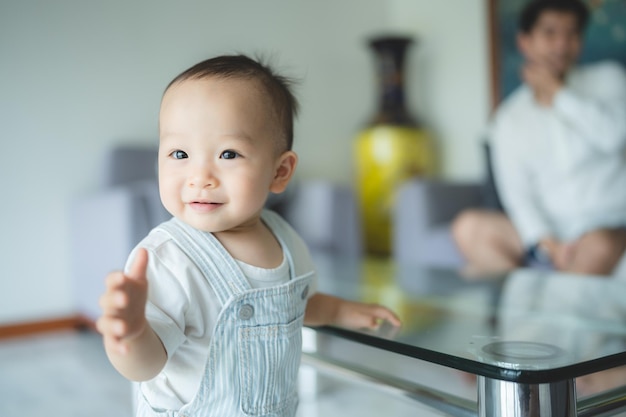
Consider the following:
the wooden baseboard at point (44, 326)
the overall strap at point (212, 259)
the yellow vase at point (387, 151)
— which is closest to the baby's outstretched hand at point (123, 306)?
the overall strap at point (212, 259)

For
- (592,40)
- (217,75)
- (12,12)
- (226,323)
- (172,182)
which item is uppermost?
(12,12)

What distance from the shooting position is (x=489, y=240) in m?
2.13

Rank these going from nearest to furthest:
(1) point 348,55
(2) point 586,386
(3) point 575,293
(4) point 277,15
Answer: (2) point 586,386 < (3) point 575,293 < (4) point 277,15 < (1) point 348,55

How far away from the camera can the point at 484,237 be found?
2133mm

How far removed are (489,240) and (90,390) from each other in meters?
1.28

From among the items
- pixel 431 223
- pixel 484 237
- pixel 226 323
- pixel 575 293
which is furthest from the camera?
pixel 431 223

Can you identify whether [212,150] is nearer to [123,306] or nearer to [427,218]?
[123,306]

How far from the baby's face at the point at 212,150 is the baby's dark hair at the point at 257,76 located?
1cm

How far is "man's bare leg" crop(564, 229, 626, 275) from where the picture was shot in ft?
6.29

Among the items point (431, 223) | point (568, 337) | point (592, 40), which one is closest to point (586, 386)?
point (568, 337)

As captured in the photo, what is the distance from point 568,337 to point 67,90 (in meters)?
2.28

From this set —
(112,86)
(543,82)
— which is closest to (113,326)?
(543,82)

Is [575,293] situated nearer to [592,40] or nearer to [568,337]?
[568,337]

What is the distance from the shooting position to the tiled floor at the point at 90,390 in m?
1.36
